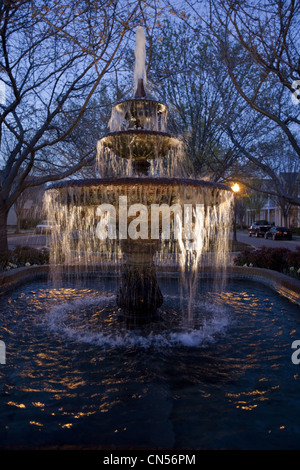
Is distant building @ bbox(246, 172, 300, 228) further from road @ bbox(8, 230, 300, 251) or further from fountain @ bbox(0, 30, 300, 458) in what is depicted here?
fountain @ bbox(0, 30, 300, 458)

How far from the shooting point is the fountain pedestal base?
5.71 metres

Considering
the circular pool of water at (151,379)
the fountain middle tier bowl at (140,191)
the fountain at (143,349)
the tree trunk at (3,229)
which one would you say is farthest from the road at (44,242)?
the fountain middle tier bowl at (140,191)

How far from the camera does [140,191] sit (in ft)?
15.7

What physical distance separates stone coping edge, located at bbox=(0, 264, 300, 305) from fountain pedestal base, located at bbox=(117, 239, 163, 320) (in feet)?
10.9

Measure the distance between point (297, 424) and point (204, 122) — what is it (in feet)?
55.2

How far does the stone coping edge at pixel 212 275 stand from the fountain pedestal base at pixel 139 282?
3325 millimetres

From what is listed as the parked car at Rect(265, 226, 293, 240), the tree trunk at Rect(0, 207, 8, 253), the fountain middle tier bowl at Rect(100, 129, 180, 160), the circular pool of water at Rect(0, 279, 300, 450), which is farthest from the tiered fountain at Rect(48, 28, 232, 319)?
the parked car at Rect(265, 226, 293, 240)

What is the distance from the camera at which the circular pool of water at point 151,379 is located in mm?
2723

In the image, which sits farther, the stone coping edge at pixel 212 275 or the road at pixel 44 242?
the road at pixel 44 242

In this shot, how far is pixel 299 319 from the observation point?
6.01 m

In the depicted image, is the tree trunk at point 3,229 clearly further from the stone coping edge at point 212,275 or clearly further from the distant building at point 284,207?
the distant building at point 284,207
